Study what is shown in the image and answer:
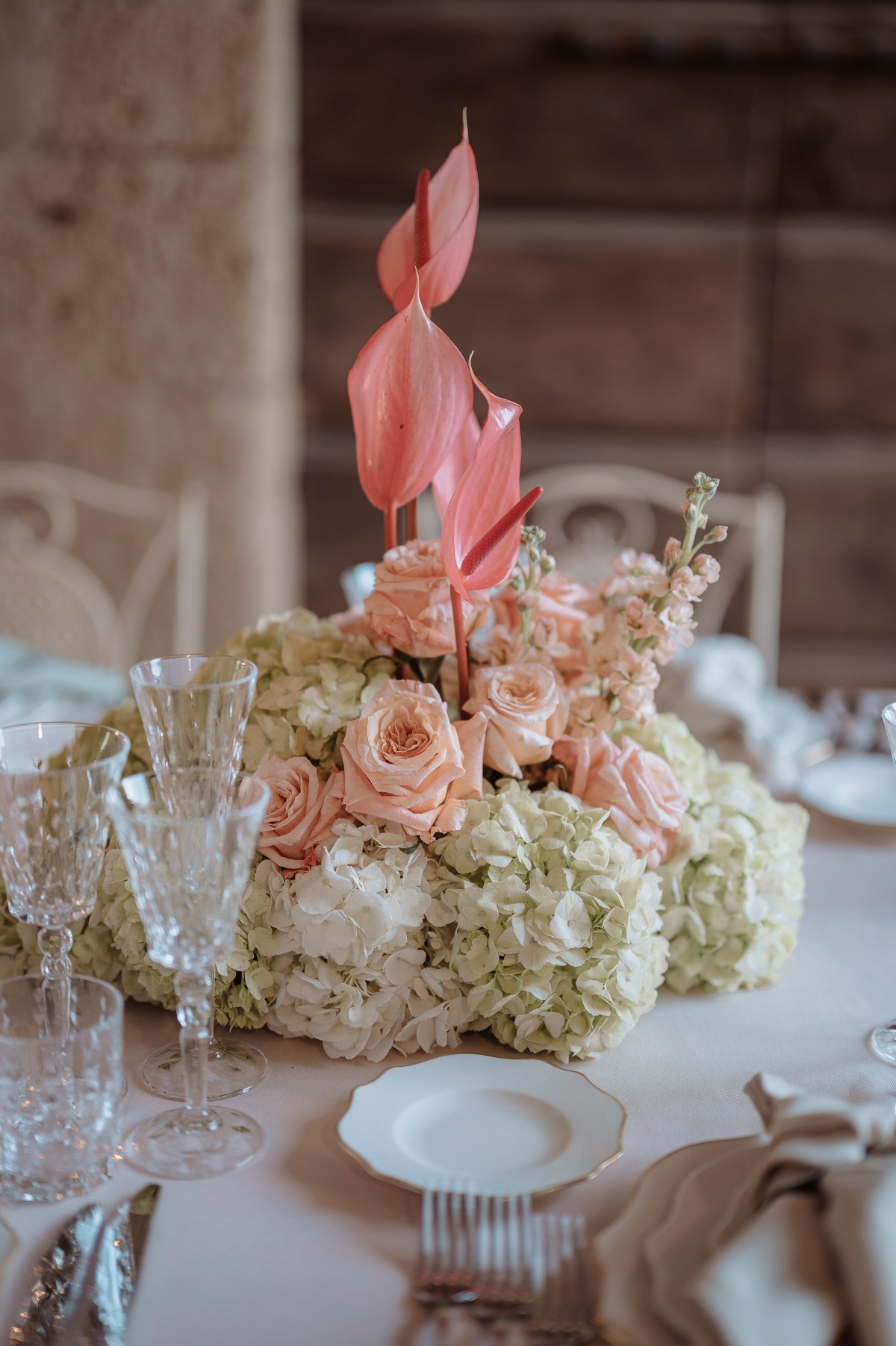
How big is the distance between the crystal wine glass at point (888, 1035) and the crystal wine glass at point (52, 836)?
505 millimetres

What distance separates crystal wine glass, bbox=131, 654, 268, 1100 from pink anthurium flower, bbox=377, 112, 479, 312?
319mm

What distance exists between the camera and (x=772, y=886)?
87cm

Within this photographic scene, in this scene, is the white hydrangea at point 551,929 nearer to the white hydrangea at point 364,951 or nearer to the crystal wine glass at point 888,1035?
the white hydrangea at point 364,951

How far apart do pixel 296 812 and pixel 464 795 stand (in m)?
0.11

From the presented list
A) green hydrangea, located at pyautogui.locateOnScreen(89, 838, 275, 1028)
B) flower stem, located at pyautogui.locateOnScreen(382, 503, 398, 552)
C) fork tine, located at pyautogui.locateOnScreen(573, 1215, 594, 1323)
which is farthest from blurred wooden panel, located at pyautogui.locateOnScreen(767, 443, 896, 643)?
fork tine, located at pyautogui.locateOnScreen(573, 1215, 594, 1323)

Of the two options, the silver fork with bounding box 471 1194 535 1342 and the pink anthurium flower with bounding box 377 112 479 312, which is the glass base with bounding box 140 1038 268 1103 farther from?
the pink anthurium flower with bounding box 377 112 479 312

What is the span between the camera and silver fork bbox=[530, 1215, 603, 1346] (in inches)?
20.7

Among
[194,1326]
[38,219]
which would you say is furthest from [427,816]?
[38,219]

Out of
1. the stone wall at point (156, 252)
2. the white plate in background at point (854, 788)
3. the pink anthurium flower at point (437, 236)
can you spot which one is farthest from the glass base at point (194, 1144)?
the stone wall at point (156, 252)

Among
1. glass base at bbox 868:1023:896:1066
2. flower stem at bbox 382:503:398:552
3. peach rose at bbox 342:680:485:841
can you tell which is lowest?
glass base at bbox 868:1023:896:1066

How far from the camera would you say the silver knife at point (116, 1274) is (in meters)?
0.53

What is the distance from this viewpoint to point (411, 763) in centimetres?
74

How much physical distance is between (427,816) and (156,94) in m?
2.14

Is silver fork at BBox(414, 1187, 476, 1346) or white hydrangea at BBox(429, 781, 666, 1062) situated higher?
white hydrangea at BBox(429, 781, 666, 1062)
